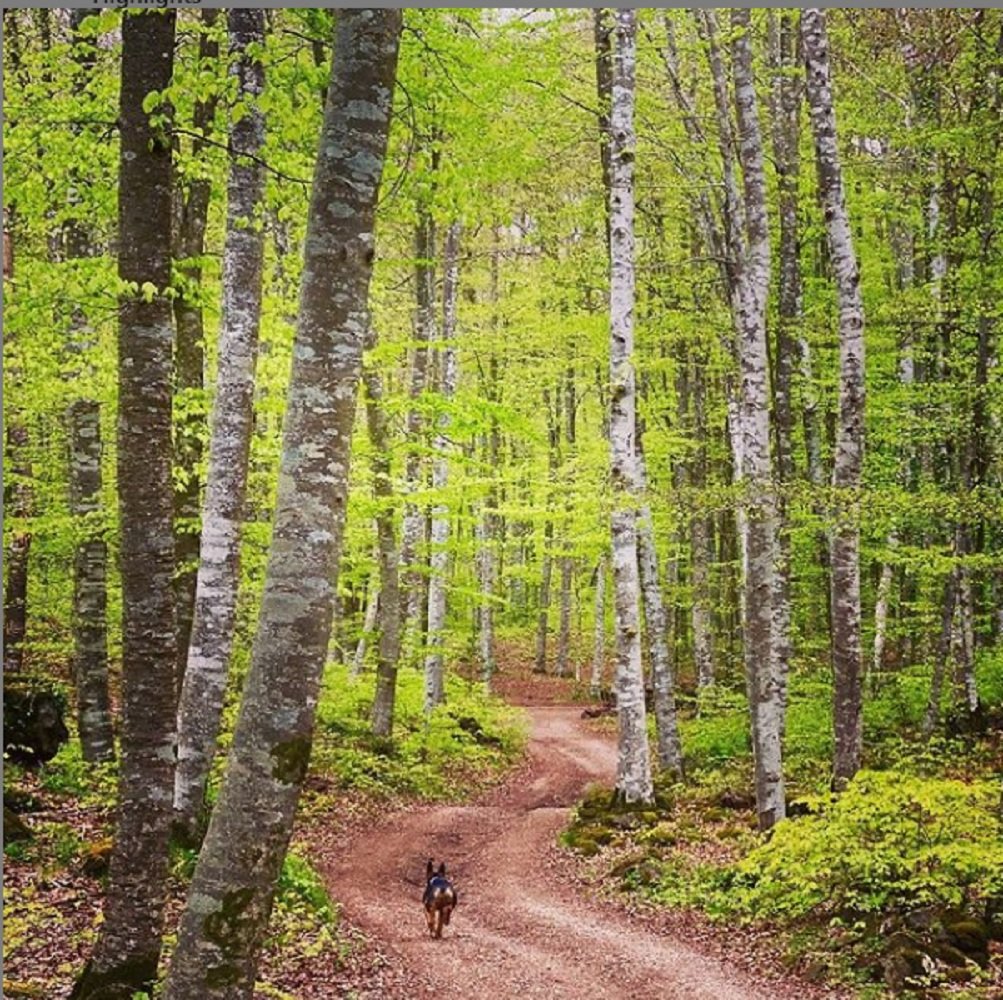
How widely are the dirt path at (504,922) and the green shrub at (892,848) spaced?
1219mm

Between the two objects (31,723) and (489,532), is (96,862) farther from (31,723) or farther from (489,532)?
(489,532)

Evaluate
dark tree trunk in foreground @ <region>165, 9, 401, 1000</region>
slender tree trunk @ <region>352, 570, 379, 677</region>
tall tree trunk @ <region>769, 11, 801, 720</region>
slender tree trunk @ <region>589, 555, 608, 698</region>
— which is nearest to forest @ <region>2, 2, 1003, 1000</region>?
dark tree trunk in foreground @ <region>165, 9, 401, 1000</region>

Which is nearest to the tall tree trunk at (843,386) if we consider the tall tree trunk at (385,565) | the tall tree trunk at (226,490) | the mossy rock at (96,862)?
the tall tree trunk at (226,490)

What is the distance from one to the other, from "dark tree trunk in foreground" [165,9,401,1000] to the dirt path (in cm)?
463

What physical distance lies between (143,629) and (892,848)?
661 cm

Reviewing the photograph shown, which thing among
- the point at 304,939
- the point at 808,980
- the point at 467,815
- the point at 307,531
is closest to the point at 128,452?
the point at 307,531

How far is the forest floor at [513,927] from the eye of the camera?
8711 mm

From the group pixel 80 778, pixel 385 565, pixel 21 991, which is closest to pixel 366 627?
pixel 385 565

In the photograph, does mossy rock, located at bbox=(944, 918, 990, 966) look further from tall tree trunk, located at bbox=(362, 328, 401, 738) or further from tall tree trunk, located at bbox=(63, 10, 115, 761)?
tall tree trunk, located at bbox=(63, 10, 115, 761)

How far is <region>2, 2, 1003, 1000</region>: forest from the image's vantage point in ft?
18.9

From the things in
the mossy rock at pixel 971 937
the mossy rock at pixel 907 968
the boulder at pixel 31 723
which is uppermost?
the boulder at pixel 31 723

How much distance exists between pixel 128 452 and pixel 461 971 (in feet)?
18.8

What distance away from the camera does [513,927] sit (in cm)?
1061

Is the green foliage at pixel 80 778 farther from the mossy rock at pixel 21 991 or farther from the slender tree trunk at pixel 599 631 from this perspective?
the slender tree trunk at pixel 599 631
